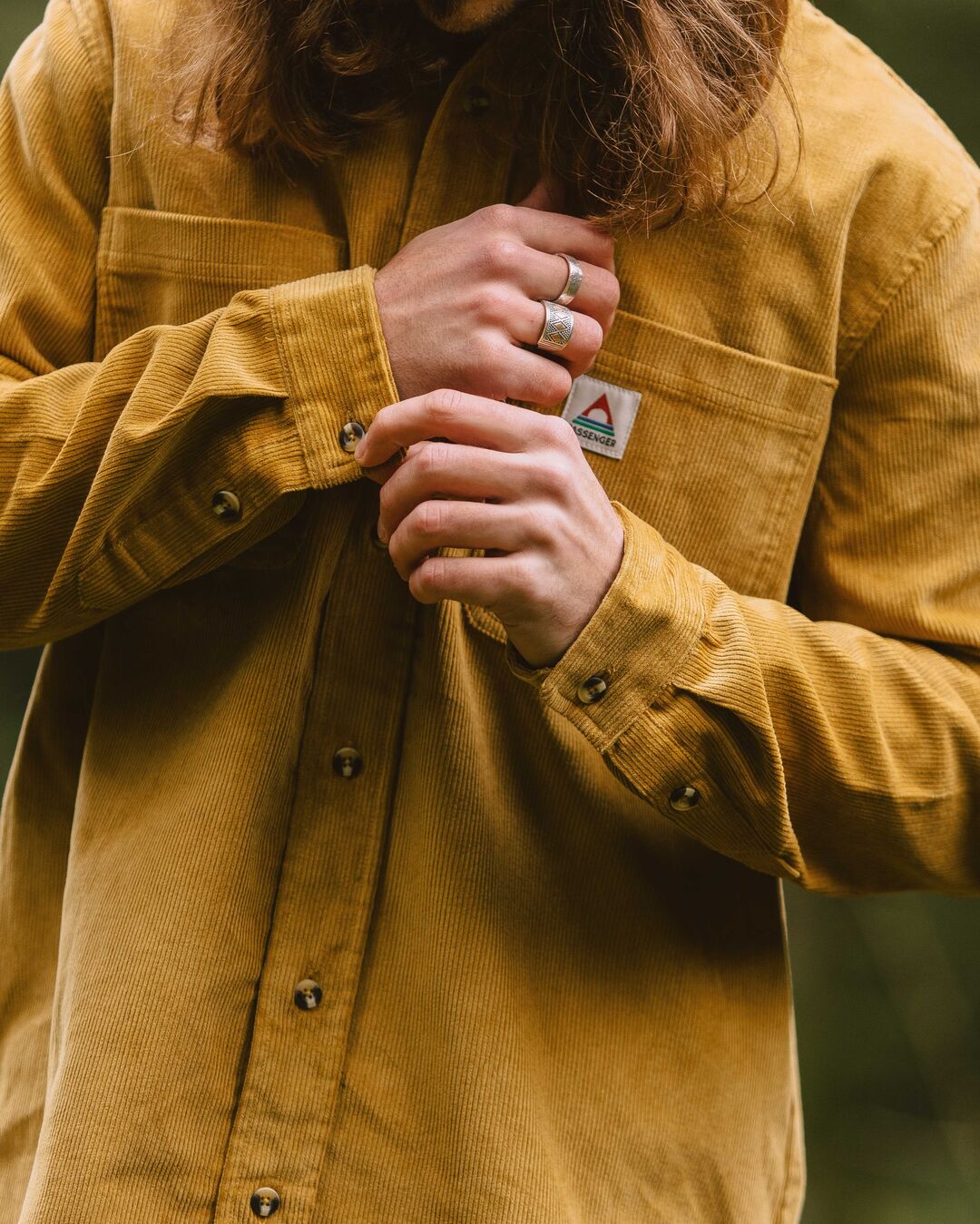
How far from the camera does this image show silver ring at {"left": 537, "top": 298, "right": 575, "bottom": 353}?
91 cm

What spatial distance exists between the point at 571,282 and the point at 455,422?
17 cm

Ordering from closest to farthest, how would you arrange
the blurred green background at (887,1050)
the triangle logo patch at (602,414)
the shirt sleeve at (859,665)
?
the shirt sleeve at (859,665)
the triangle logo patch at (602,414)
the blurred green background at (887,1050)

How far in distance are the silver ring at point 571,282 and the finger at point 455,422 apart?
0.12 meters

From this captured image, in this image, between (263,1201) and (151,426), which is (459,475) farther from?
(263,1201)

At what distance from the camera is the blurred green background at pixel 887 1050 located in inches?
100

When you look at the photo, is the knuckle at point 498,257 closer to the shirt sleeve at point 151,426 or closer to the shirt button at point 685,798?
the shirt sleeve at point 151,426

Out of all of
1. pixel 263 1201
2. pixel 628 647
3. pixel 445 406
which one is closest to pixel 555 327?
pixel 445 406

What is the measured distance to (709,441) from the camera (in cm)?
105

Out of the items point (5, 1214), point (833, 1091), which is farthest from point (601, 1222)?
point (833, 1091)

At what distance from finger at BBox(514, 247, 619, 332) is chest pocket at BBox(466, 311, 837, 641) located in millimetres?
91

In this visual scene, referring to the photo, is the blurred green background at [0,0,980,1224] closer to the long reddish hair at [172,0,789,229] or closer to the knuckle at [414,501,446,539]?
the long reddish hair at [172,0,789,229]

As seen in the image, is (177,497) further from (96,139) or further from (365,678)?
(96,139)

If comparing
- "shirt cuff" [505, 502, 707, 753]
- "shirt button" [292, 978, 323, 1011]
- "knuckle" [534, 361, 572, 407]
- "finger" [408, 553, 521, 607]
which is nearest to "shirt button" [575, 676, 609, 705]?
"shirt cuff" [505, 502, 707, 753]

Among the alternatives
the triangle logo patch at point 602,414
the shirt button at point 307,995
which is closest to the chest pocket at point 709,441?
the triangle logo patch at point 602,414
